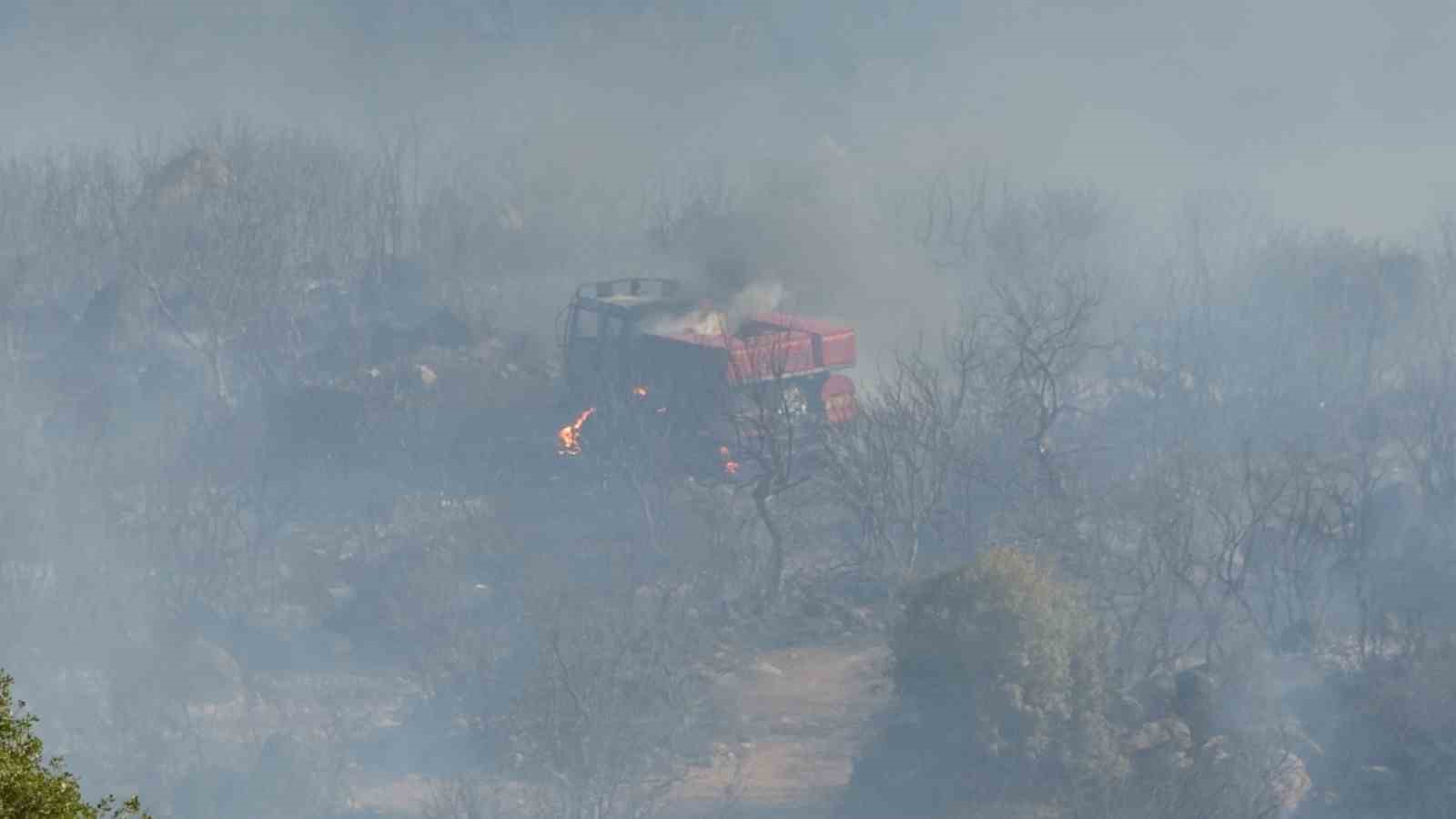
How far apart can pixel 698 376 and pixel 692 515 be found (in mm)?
2554

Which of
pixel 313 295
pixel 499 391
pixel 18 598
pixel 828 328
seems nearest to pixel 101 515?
pixel 18 598

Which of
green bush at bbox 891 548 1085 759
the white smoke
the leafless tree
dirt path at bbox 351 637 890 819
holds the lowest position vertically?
dirt path at bbox 351 637 890 819

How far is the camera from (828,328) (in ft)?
91.1

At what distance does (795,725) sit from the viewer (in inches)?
797

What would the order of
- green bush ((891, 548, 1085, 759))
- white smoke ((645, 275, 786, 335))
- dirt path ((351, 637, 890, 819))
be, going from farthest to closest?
white smoke ((645, 275, 786, 335)) → dirt path ((351, 637, 890, 819)) → green bush ((891, 548, 1085, 759))

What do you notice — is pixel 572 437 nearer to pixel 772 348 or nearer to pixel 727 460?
pixel 727 460

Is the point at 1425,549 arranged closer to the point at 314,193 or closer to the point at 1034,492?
the point at 1034,492

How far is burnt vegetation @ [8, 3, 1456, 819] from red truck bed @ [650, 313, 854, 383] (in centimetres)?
24

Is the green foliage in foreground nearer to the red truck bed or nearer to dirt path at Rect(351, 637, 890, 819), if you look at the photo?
dirt path at Rect(351, 637, 890, 819)

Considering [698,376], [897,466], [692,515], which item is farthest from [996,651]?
[698,376]

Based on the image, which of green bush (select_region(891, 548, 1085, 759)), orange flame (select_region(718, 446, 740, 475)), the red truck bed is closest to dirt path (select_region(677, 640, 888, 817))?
green bush (select_region(891, 548, 1085, 759))

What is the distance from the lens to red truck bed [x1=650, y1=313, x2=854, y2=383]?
85.5ft

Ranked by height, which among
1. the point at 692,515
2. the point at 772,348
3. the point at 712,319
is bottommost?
the point at 692,515

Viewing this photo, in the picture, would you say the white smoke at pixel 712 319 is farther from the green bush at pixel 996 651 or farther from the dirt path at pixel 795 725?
the green bush at pixel 996 651
